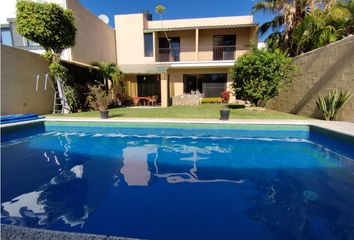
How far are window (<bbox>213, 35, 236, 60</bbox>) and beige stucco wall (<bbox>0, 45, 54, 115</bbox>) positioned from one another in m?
14.9

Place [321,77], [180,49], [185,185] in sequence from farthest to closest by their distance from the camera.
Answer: [180,49], [321,77], [185,185]

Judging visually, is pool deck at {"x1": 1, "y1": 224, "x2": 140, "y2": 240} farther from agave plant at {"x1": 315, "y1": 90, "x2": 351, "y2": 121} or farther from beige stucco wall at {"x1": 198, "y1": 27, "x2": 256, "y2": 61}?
beige stucco wall at {"x1": 198, "y1": 27, "x2": 256, "y2": 61}

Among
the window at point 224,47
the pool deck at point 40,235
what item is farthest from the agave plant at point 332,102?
the window at point 224,47

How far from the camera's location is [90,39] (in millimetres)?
17516

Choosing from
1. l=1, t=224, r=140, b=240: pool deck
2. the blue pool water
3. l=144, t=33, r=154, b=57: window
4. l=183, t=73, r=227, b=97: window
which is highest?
l=144, t=33, r=154, b=57: window

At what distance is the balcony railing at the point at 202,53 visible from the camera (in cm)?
2025

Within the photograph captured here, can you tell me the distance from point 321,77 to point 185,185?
9.74 m

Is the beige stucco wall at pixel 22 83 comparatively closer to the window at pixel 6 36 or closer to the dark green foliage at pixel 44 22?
the dark green foliage at pixel 44 22

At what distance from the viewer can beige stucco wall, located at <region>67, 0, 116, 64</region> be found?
51.1ft

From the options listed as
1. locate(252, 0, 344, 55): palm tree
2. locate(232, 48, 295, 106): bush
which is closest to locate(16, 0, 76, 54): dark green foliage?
locate(232, 48, 295, 106): bush

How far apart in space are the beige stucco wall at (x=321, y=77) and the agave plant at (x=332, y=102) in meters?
0.20

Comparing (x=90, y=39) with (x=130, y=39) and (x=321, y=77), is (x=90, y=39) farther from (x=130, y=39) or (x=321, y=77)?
(x=321, y=77)

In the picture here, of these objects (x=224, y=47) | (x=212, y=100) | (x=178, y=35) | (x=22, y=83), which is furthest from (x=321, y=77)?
(x=22, y=83)

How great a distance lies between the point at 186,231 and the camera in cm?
285
